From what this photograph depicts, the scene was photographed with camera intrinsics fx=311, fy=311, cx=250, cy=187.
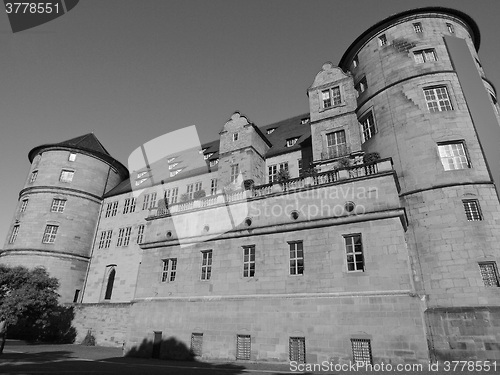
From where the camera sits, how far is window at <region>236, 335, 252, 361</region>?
18.4 m

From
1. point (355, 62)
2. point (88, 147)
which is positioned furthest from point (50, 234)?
point (355, 62)

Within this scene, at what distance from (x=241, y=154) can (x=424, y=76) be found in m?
16.0

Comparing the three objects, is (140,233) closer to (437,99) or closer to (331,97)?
(331,97)

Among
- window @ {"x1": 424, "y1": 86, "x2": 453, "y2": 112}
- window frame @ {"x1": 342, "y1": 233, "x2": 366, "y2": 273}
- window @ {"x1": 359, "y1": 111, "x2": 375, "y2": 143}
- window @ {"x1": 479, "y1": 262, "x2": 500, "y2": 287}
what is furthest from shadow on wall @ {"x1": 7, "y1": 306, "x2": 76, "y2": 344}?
window @ {"x1": 424, "y1": 86, "x2": 453, "y2": 112}

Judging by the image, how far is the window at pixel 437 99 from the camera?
72.5 feet

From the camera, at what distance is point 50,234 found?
37500 mm

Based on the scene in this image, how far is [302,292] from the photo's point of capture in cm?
1816

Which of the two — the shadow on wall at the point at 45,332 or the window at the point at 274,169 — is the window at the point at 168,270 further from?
the shadow on wall at the point at 45,332

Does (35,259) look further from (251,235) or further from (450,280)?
(450,280)

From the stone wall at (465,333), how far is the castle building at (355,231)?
5 cm

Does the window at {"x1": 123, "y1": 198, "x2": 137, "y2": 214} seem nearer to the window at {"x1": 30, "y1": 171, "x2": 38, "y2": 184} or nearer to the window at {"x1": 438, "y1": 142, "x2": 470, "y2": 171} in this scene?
the window at {"x1": 30, "y1": 171, "x2": 38, "y2": 184}

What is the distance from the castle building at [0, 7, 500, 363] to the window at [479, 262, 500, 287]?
7 centimetres

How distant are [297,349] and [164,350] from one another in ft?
30.7

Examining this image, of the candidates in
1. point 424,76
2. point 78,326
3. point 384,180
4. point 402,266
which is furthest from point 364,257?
point 78,326
